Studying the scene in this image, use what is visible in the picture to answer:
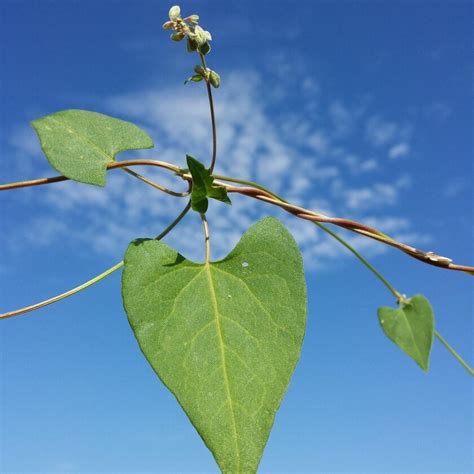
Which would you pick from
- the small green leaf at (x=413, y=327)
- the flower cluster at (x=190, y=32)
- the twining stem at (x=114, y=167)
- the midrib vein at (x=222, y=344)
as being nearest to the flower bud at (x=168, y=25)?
the flower cluster at (x=190, y=32)

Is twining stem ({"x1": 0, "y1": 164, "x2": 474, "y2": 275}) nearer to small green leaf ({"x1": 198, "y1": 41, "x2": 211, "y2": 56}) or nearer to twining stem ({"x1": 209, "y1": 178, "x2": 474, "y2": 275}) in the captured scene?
twining stem ({"x1": 209, "y1": 178, "x2": 474, "y2": 275})

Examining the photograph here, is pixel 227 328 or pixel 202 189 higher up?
pixel 202 189

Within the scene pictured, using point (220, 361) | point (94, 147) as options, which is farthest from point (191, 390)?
point (94, 147)

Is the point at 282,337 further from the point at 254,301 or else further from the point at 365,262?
the point at 365,262

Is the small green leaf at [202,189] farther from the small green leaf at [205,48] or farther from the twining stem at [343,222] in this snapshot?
the small green leaf at [205,48]

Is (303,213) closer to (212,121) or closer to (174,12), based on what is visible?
(212,121)

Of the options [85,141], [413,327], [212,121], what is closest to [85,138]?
[85,141]

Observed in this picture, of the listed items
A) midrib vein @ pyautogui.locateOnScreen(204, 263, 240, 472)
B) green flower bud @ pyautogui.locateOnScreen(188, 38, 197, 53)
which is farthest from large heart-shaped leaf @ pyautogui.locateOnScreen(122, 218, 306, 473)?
green flower bud @ pyautogui.locateOnScreen(188, 38, 197, 53)

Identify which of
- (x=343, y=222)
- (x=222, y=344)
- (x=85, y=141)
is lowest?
(x=222, y=344)
